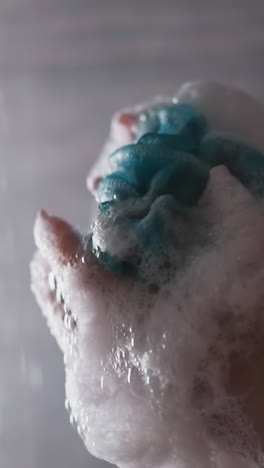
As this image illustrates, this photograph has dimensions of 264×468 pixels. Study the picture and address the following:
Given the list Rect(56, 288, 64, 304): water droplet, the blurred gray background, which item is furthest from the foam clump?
the blurred gray background

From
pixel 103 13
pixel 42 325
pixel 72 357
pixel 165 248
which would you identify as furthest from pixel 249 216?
pixel 103 13

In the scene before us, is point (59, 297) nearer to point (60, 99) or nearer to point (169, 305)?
point (169, 305)

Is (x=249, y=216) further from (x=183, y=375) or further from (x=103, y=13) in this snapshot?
(x=103, y=13)

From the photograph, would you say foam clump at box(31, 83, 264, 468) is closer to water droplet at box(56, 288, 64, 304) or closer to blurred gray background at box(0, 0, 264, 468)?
water droplet at box(56, 288, 64, 304)

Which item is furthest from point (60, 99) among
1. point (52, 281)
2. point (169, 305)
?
point (169, 305)

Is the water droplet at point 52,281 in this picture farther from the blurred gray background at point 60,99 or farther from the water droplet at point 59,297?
the blurred gray background at point 60,99
